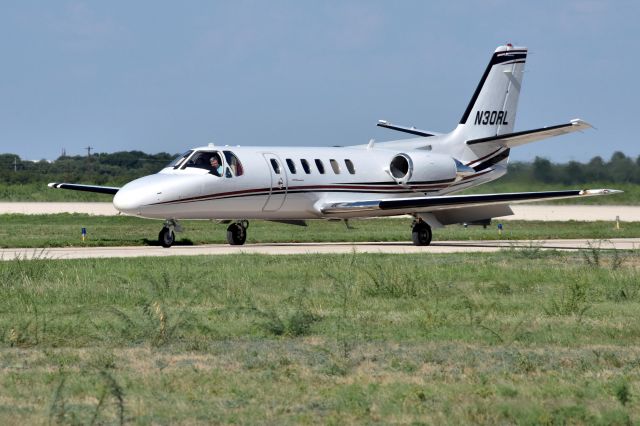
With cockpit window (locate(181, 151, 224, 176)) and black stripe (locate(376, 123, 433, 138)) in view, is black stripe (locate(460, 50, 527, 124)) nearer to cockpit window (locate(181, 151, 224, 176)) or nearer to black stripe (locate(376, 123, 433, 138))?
black stripe (locate(376, 123, 433, 138))

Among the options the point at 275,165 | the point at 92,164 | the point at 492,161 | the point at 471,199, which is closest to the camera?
the point at 471,199

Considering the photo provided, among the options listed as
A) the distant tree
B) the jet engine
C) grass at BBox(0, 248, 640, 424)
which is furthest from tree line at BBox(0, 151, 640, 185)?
grass at BBox(0, 248, 640, 424)

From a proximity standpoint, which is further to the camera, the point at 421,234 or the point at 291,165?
the point at 421,234

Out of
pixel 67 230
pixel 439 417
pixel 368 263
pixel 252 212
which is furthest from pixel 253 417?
pixel 67 230

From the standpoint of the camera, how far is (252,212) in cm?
3089

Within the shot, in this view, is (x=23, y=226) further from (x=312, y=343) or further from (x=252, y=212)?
(x=312, y=343)

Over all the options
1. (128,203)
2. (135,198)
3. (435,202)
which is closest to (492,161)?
(435,202)

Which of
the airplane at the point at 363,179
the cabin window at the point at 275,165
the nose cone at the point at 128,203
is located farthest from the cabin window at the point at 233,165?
the nose cone at the point at 128,203

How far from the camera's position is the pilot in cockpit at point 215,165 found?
29.8 m

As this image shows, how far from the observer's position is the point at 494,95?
37.2 metres

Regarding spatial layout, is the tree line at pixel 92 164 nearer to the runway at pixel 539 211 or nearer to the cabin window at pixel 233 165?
the runway at pixel 539 211

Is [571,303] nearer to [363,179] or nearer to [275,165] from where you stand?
[275,165]

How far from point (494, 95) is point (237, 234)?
10.3 meters

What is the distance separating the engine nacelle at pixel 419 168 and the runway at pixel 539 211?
1837cm
